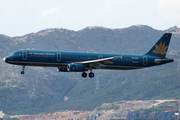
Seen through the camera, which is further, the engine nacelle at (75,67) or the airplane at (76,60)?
the engine nacelle at (75,67)

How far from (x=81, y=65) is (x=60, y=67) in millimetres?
6948

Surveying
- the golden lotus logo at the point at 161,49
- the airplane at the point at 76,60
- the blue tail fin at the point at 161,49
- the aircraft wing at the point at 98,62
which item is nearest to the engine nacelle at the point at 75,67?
the airplane at the point at 76,60

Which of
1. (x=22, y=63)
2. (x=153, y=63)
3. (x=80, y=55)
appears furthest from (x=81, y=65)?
(x=153, y=63)

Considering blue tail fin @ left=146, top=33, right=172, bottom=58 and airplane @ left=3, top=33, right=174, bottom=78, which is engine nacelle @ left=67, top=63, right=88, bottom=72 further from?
blue tail fin @ left=146, top=33, right=172, bottom=58

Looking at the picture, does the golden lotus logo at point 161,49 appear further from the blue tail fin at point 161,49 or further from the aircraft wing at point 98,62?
the aircraft wing at point 98,62

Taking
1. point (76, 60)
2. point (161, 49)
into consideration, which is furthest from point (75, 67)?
point (161, 49)

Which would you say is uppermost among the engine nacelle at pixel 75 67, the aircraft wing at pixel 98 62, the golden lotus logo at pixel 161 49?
the golden lotus logo at pixel 161 49

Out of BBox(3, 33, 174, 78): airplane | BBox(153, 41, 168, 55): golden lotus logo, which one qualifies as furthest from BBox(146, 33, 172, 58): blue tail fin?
BBox(3, 33, 174, 78): airplane

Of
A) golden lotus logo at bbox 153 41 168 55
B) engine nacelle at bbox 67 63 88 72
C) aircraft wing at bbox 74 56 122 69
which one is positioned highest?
golden lotus logo at bbox 153 41 168 55

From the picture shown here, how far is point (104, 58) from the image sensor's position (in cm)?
7606

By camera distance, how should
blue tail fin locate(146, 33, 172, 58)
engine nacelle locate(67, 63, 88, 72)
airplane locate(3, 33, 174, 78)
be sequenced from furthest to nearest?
blue tail fin locate(146, 33, 172, 58), engine nacelle locate(67, 63, 88, 72), airplane locate(3, 33, 174, 78)

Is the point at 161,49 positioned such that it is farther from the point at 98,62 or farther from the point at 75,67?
the point at 75,67

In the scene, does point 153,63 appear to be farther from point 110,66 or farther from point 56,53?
point 56,53

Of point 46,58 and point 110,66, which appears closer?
point 46,58
